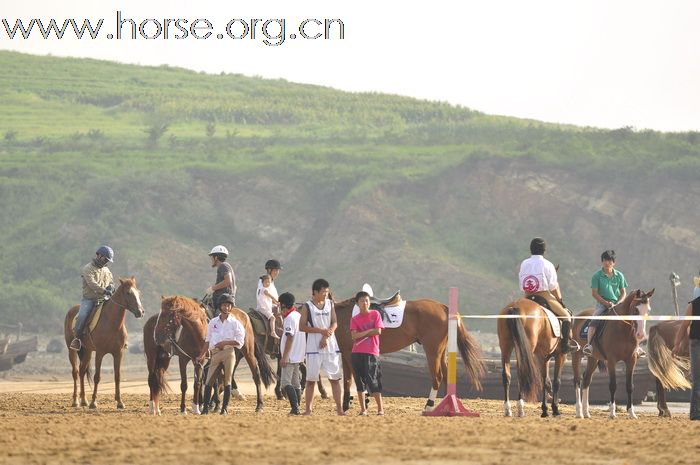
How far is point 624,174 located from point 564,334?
1784 inches

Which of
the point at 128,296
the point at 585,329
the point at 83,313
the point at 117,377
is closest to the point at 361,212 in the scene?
the point at 83,313

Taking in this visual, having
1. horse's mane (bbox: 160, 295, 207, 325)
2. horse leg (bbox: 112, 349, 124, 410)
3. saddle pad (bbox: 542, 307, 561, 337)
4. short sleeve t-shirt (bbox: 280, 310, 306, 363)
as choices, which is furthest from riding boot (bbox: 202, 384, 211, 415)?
saddle pad (bbox: 542, 307, 561, 337)

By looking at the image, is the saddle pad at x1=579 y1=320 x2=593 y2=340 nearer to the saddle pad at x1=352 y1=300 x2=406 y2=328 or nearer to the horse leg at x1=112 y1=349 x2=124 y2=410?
the saddle pad at x1=352 y1=300 x2=406 y2=328

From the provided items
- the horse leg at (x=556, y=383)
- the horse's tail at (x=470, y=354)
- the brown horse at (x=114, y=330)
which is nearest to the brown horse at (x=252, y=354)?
the brown horse at (x=114, y=330)

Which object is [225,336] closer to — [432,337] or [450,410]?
[450,410]

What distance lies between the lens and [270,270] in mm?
24797

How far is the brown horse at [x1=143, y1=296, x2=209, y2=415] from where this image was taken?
2120 cm

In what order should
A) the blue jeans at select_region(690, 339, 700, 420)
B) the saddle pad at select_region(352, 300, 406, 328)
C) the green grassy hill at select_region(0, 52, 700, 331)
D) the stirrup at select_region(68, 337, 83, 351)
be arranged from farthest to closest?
1. the green grassy hill at select_region(0, 52, 700, 331)
2. the stirrup at select_region(68, 337, 83, 351)
3. the saddle pad at select_region(352, 300, 406, 328)
4. the blue jeans at select_region(690, 339, 700, 420)

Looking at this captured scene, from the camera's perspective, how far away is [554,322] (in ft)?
68.9

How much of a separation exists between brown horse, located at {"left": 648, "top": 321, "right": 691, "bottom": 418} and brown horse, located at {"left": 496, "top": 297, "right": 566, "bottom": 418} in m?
3.08

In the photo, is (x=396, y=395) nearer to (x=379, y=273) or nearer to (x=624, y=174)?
(x=379, y=273)

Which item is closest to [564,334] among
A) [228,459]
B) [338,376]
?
[338,376]

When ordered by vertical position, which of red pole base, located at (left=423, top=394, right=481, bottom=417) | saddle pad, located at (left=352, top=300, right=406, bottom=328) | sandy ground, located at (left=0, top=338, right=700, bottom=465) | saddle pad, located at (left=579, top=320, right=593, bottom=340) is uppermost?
saddle pad, located at (left=352, top=300, right=406, bottom=328)

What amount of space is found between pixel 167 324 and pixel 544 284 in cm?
564
